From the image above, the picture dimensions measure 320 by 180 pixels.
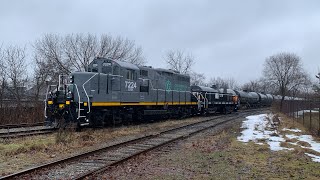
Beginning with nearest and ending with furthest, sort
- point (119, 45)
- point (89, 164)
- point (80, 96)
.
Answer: point (89, 164) < point (80, 96) < point (119, 45)

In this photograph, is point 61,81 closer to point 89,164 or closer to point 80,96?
point 80,96

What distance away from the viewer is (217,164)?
9.38m

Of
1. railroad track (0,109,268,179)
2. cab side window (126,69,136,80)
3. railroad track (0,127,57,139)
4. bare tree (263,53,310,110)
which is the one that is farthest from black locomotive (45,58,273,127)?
bare tree (263,53,310,110)

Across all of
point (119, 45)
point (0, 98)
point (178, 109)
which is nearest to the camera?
point (0, 98)

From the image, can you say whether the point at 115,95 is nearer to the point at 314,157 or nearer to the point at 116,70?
the point at 116,70

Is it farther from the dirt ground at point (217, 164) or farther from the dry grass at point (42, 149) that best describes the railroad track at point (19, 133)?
the dirt ground at point (217, 164)

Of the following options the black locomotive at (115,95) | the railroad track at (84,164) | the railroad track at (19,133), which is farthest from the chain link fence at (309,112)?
the railroad track at (19,133)

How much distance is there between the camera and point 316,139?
1492 cm

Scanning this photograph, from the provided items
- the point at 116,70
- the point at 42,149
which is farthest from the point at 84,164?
the point at 116,70

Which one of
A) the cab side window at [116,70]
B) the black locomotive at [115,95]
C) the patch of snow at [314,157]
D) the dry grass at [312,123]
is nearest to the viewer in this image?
the patch of snow at [314,157]

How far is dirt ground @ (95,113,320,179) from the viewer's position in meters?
8.02

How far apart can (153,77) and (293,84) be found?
215 ft

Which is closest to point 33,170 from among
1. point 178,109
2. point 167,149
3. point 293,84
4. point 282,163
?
point 167,149

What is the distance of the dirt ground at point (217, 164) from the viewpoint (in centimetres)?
802
